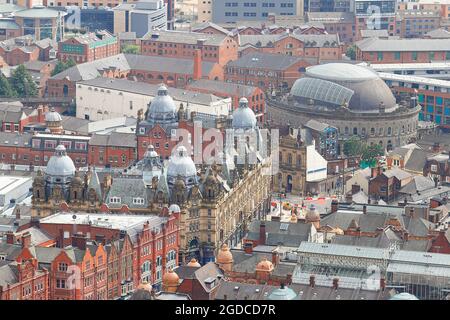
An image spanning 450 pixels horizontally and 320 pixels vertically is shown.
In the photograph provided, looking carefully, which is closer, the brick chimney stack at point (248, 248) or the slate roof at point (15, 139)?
the brick chimney stack at point (248, 248)

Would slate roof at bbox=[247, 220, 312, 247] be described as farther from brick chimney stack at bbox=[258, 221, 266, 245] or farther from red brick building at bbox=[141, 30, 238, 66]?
red brick building at bbox=[141, 30, 238, 66]


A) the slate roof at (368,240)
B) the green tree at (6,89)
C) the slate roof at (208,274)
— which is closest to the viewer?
the slate roof at (208,274)

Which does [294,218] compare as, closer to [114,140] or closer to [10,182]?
[10,182]

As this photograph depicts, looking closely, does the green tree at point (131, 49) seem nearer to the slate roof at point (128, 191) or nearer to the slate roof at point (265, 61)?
the slate roof at point (265, 61)

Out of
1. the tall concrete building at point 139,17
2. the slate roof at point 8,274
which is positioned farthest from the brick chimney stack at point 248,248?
the tall concrete building at point 139,17

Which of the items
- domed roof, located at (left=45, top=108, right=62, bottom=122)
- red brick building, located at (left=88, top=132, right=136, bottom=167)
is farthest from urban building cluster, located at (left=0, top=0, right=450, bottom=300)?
domed roof, located at (left=45, top=108, right=62, bottom=122)

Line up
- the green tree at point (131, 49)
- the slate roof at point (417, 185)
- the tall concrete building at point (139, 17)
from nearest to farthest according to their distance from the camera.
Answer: the slate roof at point (417, 185)
the green tree at point (131, 49)
the tall concrete building at point (139, 17)
